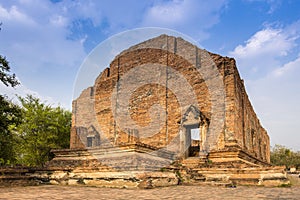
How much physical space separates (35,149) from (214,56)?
43.9 feet

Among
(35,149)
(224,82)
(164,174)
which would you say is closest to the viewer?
(164,174)

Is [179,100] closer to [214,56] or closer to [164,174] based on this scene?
[214,56]

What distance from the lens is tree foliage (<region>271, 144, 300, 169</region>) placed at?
4318 centimetres

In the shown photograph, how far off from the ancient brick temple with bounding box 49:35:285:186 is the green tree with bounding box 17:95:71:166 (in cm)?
163

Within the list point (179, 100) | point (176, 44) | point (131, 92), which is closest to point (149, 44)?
point (176, 44)

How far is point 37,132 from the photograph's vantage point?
19297mm

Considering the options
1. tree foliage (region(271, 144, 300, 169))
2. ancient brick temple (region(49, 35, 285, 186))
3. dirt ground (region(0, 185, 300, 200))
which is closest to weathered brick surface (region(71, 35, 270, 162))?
ancient brick temple (region(49, 35, 285, 186))

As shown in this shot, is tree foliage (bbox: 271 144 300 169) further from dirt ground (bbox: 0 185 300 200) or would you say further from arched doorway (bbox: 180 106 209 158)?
dirt ground (bbox: 0 185 300 200)

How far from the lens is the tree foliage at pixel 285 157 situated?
4318 centimetres

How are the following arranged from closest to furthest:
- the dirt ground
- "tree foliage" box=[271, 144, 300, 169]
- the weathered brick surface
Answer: the dirt ground, the weathered brick surface, "tree foliage" box=[271, 144, 300, 169]

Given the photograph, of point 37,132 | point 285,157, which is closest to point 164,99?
point 37,132

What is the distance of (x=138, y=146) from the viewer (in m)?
8.76

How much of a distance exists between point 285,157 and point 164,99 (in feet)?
119

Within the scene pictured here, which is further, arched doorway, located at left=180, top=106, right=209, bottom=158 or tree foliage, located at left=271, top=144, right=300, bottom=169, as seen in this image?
tree foliage, located at left=271, top=144, right=300, bottom=169
